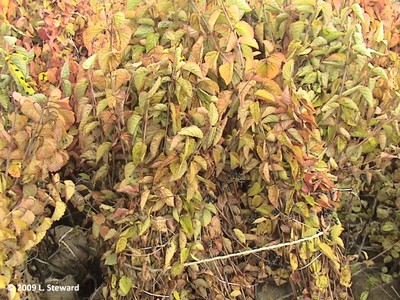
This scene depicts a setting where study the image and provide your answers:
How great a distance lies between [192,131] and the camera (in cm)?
167

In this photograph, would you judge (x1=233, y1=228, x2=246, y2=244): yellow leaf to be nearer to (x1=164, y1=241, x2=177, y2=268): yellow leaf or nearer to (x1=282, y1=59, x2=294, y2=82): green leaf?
(x1=164, y1=241, x2=177, y2=268): yellow leaf

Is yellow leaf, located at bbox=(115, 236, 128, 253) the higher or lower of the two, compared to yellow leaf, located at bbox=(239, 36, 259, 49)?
lower

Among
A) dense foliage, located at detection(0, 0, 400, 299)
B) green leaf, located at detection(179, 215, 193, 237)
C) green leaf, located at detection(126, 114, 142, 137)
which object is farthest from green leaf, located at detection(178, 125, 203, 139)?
green leaf, located at detection(179, 215, 193, 237)

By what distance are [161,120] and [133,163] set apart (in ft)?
0.50

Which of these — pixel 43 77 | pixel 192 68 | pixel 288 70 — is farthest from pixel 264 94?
pixel 43 77

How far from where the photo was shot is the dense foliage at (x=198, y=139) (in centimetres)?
169

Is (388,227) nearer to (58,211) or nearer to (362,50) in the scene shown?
(362,50)

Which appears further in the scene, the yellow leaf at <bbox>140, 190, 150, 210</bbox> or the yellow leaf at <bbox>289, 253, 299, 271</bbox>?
the yellow leaf at <bbox>289, 253, 299, 271</bbox>

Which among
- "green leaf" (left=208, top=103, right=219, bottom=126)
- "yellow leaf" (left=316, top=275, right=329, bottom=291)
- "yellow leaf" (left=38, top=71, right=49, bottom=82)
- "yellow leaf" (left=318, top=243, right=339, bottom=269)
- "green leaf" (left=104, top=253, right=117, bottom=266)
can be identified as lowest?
"yellow leaf" (left=316, top=275, right=329, bottom=291)

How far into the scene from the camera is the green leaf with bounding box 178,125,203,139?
166 cm

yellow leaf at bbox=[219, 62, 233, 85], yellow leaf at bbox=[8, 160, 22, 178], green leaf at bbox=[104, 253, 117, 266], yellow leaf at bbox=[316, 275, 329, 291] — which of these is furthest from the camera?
yellow leaf at bbox=[316, 275, 329, 291]

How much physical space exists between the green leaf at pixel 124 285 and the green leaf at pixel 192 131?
19.8 inches

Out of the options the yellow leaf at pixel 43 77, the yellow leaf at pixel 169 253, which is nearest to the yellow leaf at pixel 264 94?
the yellow leaf at pixel 169 253

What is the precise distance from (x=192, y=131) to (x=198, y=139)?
7cm
